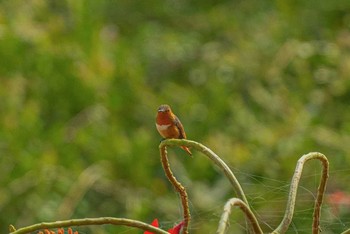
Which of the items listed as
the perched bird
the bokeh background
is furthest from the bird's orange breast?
the bokeh background

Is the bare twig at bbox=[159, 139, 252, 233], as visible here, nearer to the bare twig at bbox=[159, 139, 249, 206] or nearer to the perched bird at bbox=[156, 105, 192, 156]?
the bare twig at bbox=[159, 139, 249, 206]

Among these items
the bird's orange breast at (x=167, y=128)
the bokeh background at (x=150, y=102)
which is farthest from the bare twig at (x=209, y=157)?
the bokeh background at (x=150, y=102)

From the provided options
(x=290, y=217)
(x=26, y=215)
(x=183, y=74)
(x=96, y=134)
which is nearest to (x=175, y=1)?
(x=183, y=74)

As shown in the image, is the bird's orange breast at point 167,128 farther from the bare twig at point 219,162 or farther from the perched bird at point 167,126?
the bare twig at point 219,162

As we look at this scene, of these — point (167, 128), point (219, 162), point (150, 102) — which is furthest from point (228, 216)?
point (150, 102)

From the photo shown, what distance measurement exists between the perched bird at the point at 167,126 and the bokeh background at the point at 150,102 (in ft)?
4.85

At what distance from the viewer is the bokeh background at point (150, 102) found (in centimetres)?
279

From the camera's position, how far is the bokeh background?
2.79 metres

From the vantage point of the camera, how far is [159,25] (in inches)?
163

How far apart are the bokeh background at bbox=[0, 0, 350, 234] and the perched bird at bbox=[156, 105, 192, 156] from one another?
1.48m

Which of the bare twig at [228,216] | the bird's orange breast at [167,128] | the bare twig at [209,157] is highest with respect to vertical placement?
the bird's orange breast at [167,128]

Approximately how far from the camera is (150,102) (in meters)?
3.25

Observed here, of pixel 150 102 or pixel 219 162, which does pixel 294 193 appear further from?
pixel 150 102

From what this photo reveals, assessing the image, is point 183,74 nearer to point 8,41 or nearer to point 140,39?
point 140,39
